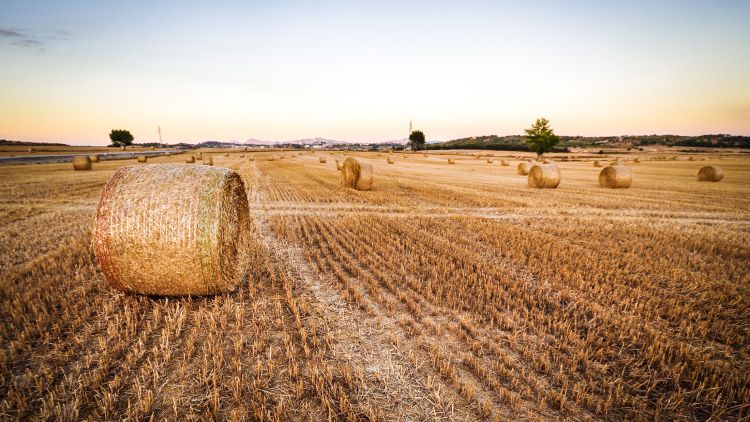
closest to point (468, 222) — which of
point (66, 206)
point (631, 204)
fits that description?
point (631, 204)

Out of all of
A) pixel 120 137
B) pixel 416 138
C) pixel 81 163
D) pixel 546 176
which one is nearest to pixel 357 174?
pixel 546 176

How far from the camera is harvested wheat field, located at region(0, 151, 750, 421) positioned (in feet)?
10.7

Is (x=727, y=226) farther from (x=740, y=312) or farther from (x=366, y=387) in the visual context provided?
(x=366, y=387)

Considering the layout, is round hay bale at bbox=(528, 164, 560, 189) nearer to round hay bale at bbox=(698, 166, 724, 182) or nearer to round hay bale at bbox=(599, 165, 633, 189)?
round hay bale at bbox=(599, 165, 633, 189)

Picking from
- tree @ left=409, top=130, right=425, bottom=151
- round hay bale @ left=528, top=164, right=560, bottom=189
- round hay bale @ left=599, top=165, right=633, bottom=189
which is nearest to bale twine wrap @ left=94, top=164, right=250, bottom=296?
round hay bale @ left=528, top=164, right=560, bottom=189

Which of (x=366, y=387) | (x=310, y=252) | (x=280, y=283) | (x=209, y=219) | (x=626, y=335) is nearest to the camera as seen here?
(x=366, y=387)

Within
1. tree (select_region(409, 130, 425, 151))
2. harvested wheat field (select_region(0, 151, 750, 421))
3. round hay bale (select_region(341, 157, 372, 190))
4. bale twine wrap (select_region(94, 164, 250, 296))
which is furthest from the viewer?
tree (select_region(409, 130, 425, 151))

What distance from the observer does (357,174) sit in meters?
18.0

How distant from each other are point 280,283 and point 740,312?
24.7 ft

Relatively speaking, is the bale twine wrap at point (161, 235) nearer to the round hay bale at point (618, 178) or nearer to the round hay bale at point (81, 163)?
the round hay bale at point (618, 178)

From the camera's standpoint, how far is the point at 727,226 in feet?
36.2

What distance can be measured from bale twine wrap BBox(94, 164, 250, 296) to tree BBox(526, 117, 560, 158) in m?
74.2

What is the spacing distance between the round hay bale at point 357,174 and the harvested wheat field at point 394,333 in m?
9.01

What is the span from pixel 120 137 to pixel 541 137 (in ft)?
424
